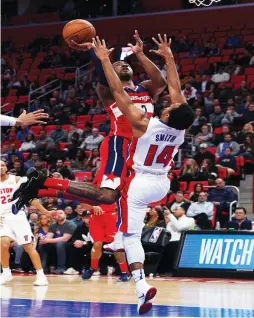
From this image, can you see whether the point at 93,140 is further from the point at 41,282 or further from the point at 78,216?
the point at 41,282

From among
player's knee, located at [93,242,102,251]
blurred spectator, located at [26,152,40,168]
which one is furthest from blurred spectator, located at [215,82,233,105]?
player's knee, located at [93,242,102,251]

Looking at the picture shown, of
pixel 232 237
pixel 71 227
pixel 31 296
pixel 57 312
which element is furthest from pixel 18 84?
pixel 57 312

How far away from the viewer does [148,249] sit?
44.1ft

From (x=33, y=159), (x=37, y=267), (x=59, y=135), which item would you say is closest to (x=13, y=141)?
(x=59, y=135)

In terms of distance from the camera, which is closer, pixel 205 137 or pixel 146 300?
pixel 146 300

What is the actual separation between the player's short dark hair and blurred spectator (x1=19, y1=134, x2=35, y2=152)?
528 inches

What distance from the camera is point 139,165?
7.84 meters

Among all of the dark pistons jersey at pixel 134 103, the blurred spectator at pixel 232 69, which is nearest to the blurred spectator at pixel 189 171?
the blurred spectator at pixel 232 69

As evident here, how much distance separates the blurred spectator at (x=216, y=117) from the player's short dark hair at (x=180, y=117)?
10786mm

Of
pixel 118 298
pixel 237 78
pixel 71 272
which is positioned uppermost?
pixel 118 298

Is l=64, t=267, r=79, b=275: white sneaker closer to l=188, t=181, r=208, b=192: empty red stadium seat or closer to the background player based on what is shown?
the background player

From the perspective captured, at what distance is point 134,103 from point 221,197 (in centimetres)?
619

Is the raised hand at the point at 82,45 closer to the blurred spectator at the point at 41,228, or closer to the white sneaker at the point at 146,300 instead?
the white sneaker at the point at 146,300

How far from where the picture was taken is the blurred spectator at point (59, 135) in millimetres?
20828
